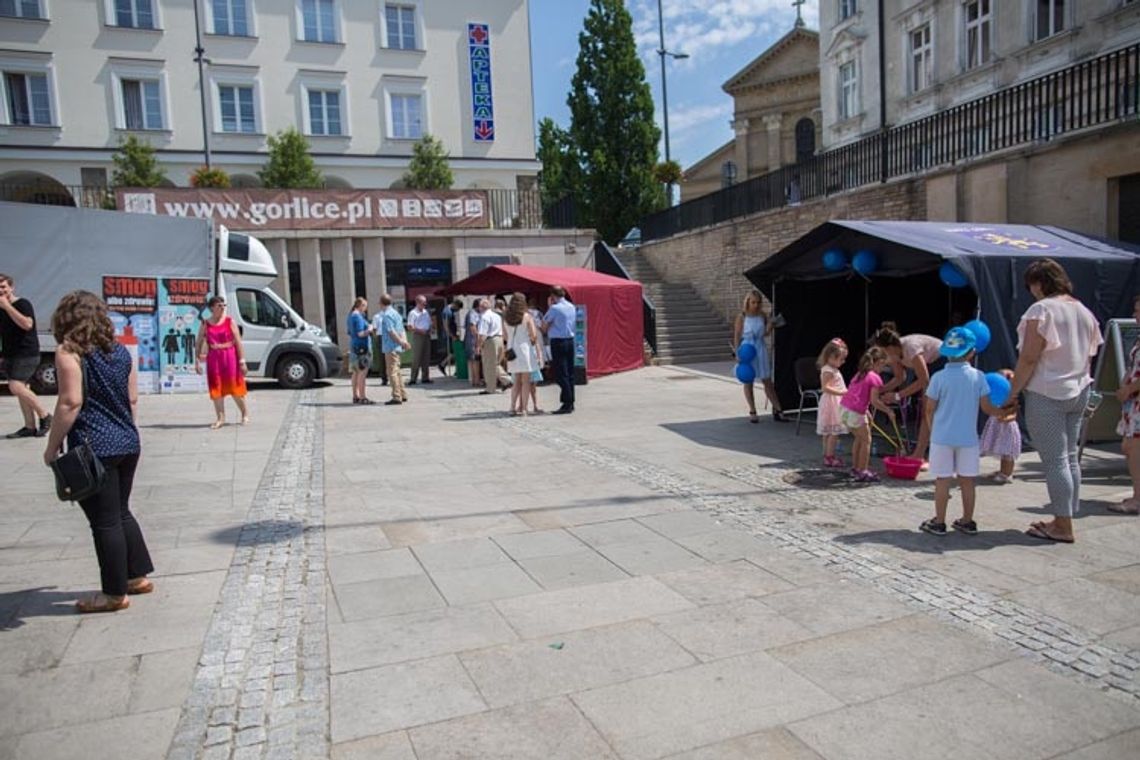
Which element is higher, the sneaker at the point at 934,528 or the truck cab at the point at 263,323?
the truck cab at the point at 263,323

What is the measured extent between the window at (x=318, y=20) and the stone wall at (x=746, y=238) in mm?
15539

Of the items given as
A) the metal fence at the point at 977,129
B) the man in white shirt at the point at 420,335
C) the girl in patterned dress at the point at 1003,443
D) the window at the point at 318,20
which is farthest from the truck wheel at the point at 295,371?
the window at the point at 318,20

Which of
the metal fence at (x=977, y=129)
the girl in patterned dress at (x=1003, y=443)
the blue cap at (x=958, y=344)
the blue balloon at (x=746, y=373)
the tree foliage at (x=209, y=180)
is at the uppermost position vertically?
the tree foliage at (x=209, y=180)

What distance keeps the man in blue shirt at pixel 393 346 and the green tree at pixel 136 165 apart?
16731 millimetres

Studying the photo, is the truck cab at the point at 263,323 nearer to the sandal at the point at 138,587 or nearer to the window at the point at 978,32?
the sandal at the point at 138,587

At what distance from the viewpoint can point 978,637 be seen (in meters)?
3.84

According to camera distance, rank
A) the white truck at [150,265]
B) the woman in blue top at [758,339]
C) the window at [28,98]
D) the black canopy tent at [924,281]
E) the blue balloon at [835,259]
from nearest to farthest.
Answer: the black canopy tent at [924,281] < the blue balloon at [835,259] < the woman in blue top at [758,339] < the white truck at [150,265] < the window at [28,98]

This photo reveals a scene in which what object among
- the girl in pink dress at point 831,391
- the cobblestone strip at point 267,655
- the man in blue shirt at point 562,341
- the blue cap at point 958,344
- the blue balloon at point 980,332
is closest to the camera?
the cobblestone strip at point 267,655

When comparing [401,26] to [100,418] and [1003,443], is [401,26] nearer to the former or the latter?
[1003,443]

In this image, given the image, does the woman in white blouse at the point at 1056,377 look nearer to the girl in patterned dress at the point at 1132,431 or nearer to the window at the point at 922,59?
the girl in patterned dress at the point at 1132,431

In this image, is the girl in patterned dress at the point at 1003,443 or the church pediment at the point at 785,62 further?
the church pediment at the point at 785,62

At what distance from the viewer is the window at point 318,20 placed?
101ft

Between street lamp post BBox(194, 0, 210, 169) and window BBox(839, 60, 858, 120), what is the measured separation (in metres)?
22.0

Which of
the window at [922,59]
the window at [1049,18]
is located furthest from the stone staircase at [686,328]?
the window at [1049,18]
